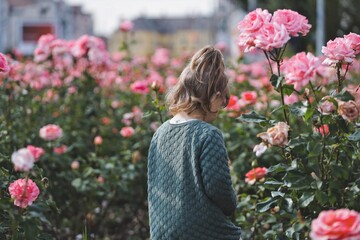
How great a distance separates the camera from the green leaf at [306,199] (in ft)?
8.21

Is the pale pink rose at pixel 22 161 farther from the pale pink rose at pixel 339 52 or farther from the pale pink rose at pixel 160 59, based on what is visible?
the pale pink rose at pixel 160 59

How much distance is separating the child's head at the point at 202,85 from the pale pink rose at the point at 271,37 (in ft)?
0.54

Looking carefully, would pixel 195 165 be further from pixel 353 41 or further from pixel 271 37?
pixel 353 41

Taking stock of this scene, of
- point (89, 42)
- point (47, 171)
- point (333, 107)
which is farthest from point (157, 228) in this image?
point (89, 42)

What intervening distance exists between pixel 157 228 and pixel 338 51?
903 mm

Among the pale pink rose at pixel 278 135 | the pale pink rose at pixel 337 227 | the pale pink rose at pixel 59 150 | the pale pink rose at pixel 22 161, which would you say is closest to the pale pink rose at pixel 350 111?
the pale pink rose at pixel 278 135

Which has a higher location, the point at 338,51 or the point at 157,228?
the point at 338,51

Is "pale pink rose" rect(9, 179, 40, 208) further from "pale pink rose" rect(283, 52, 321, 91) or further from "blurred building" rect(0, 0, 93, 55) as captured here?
"blurred building" rect(0, 0, 93, 55)

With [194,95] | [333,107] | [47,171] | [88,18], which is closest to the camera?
[333,107]

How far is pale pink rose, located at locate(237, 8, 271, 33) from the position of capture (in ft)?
8.69

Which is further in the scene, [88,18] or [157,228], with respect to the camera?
[88,18]

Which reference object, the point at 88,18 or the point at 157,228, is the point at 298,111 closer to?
the point at 157,228

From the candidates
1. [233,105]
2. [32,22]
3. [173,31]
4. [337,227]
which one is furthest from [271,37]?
[173,31]

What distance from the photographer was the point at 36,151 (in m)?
3.48
